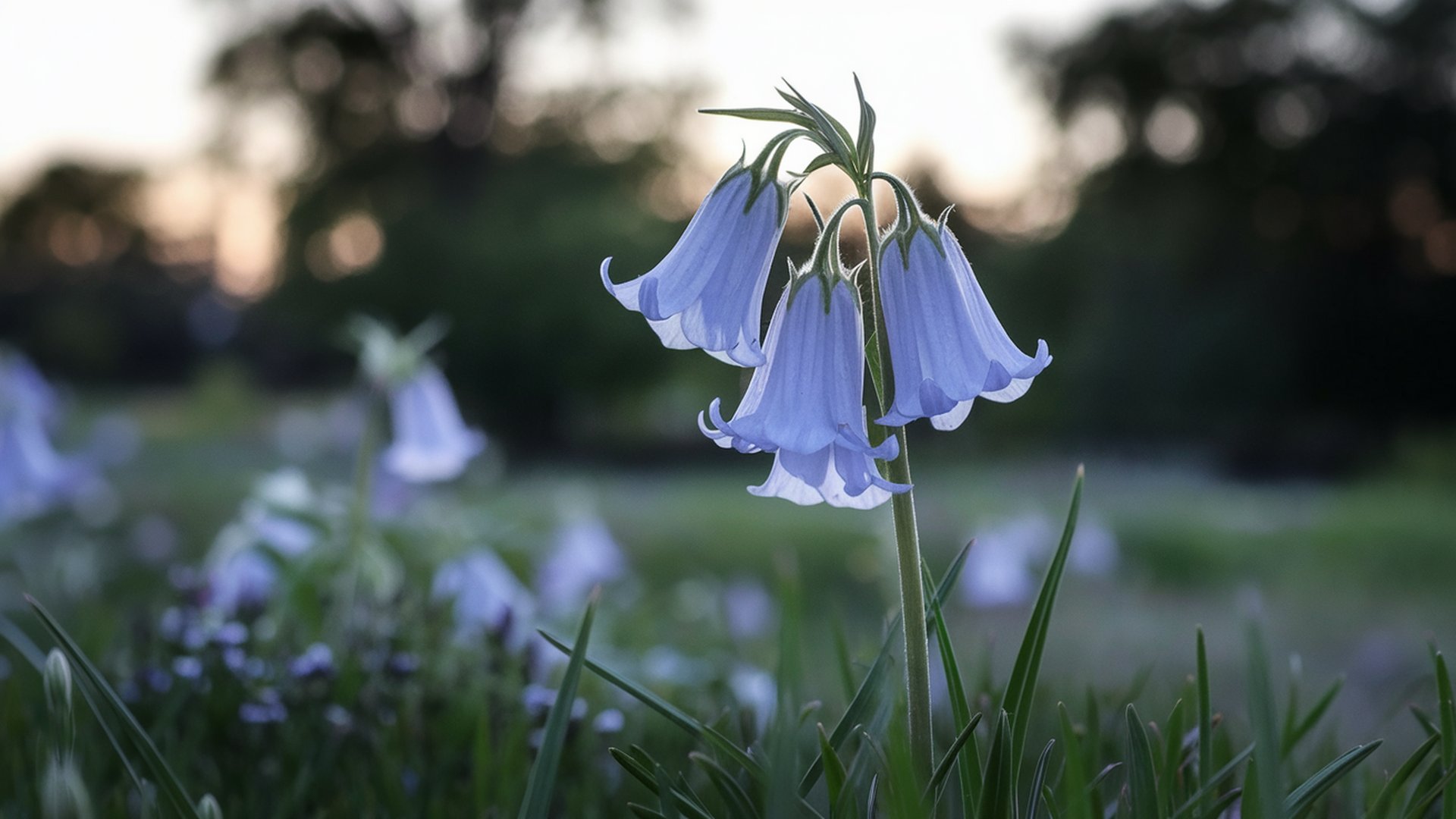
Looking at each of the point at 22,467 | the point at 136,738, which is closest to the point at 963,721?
the point at 136,738

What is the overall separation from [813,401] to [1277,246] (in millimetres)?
15964

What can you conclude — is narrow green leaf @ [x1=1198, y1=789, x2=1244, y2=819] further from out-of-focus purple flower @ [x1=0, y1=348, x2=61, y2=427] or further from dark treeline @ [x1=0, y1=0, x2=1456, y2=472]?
dark treeline @ [x1=0, y1=0, x2=1456, y2=472]

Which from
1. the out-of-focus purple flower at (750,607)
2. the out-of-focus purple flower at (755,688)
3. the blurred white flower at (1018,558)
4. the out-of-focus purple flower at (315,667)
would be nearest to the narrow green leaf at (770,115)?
the out-of-focus purple flower at (315,667)

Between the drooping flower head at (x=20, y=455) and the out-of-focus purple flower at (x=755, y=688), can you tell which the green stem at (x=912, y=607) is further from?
the drooping flower head at (x=20, y=455)

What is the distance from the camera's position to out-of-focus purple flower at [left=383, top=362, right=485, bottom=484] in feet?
9.12

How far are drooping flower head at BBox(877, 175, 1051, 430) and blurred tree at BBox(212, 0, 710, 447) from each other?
12378mm

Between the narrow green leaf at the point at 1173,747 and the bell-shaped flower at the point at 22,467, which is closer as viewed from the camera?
the narrow green leaf at the point at 1173,747

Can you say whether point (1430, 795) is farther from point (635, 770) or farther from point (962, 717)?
point (635, 770)

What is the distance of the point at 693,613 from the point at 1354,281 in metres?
13.4

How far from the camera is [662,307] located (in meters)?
0.99

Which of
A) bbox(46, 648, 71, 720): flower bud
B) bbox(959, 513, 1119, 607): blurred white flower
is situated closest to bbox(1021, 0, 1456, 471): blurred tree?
bbox(959, 513, 1119, 607): blurred white flower

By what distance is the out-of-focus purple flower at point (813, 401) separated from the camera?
3.13ft

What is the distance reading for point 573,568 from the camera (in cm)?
388

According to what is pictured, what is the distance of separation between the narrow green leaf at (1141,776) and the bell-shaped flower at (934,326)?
0.29m
